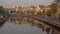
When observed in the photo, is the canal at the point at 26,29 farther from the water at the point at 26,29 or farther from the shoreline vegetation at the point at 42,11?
the shoreline vegetation at the point at 42,11

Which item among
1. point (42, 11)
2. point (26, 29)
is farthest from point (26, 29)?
point (42, 11)

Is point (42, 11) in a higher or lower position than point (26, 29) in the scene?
lower

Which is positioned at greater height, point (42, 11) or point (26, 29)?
point (26, 29)

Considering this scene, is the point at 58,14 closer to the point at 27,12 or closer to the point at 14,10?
the point at 27,12

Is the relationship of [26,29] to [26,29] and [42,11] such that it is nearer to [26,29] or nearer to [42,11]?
[26,29]

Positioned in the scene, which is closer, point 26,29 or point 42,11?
point 26,29

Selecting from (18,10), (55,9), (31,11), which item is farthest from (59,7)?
(18,10)

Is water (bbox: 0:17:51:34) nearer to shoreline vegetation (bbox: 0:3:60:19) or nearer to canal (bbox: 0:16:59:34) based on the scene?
canal (bbox: 0:16:59:34)

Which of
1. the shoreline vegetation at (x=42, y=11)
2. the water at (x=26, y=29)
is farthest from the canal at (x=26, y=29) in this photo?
the shoreline vegetation at (x=42, y=11)

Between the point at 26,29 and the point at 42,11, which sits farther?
the point at 42,11

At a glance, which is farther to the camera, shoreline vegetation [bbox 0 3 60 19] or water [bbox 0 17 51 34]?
shoreline vegetation [bbox 0 3 60 19]

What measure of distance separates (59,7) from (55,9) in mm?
954

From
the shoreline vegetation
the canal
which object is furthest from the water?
the shoreline vegetation

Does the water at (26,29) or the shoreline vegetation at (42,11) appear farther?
the shoreline vegetation at (42,11)
